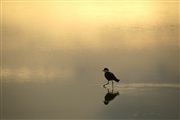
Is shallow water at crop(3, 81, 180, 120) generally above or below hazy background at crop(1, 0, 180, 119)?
below

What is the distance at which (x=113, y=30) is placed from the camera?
5.90 ft

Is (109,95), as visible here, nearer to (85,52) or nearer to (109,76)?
(109,76)

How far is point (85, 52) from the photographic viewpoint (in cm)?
178

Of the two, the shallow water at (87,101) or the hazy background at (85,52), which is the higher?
the hazy background at (85,52)

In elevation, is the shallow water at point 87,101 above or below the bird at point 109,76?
below

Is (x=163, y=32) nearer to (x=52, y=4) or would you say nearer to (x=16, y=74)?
(x=52, y=4)

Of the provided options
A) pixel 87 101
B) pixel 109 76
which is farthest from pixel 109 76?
pixel 87 101

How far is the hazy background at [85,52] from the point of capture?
5.57 feet

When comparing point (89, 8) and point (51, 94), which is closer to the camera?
point (51, 94)

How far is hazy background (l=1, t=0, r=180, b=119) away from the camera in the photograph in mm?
1699

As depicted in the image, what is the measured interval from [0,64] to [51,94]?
271 mm

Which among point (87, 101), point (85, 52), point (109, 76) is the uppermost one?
point (85, 52)

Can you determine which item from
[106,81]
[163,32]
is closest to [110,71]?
[106,81]

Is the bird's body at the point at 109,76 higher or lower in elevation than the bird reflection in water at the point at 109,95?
higher
